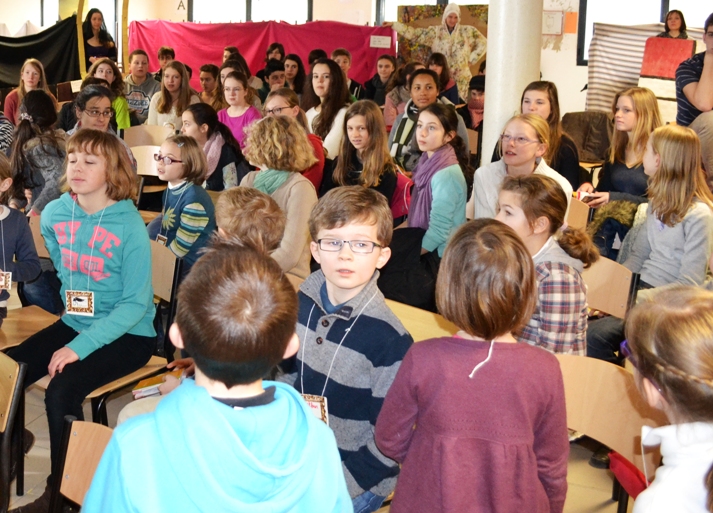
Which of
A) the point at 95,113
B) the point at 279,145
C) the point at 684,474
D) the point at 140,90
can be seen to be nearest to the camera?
the point at 684,474

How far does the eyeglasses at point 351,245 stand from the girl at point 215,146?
8.77ft

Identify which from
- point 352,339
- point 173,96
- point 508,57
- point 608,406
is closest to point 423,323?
point 352,339

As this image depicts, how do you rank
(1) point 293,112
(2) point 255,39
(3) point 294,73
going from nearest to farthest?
(1) point 293,112 < (3) point 294,73 < (2) point 255,39

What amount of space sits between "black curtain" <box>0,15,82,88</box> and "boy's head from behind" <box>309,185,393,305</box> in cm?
861

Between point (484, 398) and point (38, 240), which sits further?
point (38, 240)

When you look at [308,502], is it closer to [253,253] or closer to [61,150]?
[253,253]

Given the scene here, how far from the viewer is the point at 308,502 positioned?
4.00 feet

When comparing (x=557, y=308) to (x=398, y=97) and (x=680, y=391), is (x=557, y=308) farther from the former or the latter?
(x=398, y=97)

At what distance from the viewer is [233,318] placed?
1.15 metres

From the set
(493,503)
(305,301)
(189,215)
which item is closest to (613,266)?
(305,301)

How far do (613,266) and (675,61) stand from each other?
376 cm

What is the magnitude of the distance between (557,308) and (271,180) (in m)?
1.66

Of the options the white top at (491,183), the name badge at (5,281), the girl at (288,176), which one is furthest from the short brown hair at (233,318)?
the white top at (491,183)

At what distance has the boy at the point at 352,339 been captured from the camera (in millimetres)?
1776
